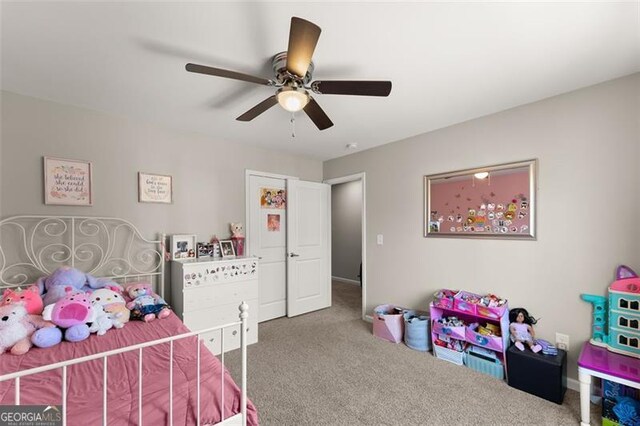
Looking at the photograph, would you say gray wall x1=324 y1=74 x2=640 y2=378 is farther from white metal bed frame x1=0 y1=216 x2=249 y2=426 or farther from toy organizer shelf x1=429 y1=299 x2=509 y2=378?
white metal bed frame x1=0 y1=216 x2=249 y2=426

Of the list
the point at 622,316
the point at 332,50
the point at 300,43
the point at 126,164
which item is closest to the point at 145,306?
the point at 126,164

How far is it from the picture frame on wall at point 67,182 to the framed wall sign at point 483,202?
11.0 ft

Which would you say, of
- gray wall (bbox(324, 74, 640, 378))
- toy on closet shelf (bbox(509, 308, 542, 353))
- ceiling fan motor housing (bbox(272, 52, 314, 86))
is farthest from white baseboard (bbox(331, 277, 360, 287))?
ceiling fan motor housing (bbox(272, 52, 314, 86))

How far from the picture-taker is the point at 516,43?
→ 160 cm

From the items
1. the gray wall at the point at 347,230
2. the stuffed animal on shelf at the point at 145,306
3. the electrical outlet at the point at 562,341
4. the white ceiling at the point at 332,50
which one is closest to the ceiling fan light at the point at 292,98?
the white ceiling at the point at 332,50

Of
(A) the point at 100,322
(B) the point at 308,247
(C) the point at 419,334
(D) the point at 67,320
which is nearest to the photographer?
(D) the point at 67,320

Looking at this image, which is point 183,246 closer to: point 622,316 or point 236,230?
point 236,230

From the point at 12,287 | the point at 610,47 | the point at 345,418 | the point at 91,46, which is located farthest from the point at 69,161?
the point at 610,47

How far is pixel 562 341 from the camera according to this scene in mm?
2191

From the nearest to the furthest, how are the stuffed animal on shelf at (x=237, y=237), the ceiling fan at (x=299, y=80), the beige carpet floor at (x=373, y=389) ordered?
the ceiling fan at (x=299, y=80) → the beige carpet floor at (x=373, y=389) → the stuffed animal on shelf at (x=237, y=237)

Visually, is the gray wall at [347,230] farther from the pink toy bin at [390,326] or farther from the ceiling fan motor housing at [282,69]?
the ceiling fan motor housing at [282,69]

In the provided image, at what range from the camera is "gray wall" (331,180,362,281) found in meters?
5.92

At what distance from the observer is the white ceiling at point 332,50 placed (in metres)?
1.37

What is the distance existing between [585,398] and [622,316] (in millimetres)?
634
